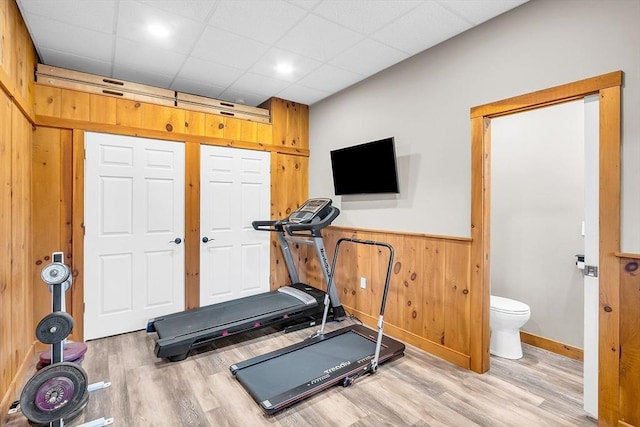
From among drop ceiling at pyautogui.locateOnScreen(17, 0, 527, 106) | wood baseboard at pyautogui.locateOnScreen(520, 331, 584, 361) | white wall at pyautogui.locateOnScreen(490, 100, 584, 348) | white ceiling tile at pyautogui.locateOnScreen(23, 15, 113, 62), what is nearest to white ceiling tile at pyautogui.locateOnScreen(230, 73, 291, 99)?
drop ceiling at pyautogui.locateOnScreen(17, 0, 527, 106)

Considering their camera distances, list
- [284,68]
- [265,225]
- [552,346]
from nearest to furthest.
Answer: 1. [552,346]
2. [284,68]
3. [265,225]

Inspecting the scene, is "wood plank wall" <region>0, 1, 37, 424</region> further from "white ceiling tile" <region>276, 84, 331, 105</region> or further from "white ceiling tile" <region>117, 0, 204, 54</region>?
"white ceiling tile" <region>276, 84, 331, 105</region>

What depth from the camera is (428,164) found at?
2998 millimetres

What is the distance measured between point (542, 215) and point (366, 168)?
1.78 meters

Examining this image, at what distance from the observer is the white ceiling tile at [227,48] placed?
2.69 meters

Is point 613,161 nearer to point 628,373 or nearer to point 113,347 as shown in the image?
point 628,373

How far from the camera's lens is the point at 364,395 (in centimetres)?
Result: 229

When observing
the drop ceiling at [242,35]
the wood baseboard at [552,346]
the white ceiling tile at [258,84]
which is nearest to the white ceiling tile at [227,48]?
the drop ceiling at [242,35]

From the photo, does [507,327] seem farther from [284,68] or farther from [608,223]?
[284,68]

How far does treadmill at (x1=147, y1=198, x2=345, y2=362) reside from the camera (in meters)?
2.85

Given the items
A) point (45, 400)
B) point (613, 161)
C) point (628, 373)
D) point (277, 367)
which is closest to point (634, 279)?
point (628, 373)

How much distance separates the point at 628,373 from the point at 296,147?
3876 millimetres

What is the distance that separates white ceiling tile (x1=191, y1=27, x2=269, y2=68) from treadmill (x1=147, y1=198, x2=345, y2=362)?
1.65 m

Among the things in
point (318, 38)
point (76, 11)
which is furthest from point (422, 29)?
point (76, 11)
